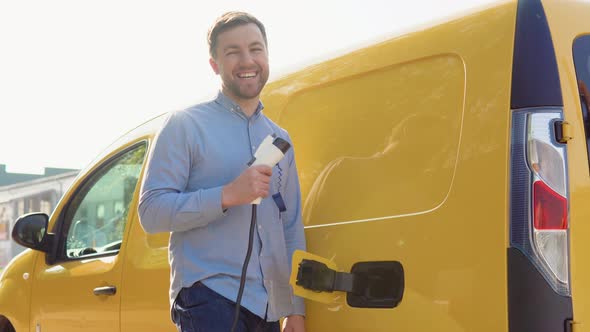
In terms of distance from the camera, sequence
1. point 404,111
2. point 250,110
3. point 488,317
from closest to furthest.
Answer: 1. point 488,317
2. point 404,111
3. point 250,110

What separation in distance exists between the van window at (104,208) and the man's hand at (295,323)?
1.37m

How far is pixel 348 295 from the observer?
2.74m

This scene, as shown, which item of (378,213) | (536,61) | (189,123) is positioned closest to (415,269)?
(378,213)

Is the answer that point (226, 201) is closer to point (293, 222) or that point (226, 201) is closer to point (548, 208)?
point (293, 222)

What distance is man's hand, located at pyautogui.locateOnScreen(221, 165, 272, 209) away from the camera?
2.47 meters

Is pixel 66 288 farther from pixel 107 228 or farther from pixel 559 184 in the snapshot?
pixel 559 184

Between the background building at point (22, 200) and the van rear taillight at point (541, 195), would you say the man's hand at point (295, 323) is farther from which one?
the background building at point (22, 200)

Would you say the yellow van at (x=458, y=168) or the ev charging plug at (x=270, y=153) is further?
the ev charging plug at (x=270, y=153)

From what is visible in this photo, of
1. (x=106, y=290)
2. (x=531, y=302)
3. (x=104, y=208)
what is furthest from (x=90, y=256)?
(x=531, y=302)

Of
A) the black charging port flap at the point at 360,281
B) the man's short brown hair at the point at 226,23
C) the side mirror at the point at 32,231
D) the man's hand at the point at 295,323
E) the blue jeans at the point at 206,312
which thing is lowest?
the man's hand at the point at 295,323

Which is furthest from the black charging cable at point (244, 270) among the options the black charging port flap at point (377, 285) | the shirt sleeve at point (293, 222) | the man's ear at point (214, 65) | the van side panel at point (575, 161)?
the van side panel at point (575, 161)

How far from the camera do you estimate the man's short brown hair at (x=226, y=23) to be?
2.83m

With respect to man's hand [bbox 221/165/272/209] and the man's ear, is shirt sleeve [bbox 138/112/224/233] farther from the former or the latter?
the man's ear

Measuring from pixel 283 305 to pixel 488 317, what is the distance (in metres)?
0.79
